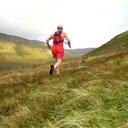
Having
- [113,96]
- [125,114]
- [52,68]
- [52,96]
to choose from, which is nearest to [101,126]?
[125,114]

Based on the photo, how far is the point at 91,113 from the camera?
7.73 meters

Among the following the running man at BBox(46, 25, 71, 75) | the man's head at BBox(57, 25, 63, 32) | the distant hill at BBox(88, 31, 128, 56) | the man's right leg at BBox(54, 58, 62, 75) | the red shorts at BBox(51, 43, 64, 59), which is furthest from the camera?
the distant hill at BBox(88, 31, 128, 56)

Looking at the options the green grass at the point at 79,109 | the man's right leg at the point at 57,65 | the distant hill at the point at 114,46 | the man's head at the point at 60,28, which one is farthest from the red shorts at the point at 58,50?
the distant hill at the point at 114,46

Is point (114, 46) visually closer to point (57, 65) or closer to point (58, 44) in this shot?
point (57, 65)

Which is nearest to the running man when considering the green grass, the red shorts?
the red shorts

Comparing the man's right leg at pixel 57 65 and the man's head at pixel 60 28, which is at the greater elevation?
the man's head at pixel 60 28

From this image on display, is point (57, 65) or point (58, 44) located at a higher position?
point (58, 44)

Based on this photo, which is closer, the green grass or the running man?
the green grass

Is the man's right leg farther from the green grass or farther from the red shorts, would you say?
the green grass

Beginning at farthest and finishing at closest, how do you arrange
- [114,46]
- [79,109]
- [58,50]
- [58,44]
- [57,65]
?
[114,46], [57,65], [58,50], [58,44], [79,109]

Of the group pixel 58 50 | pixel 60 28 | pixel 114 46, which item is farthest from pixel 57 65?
pixel 114 46

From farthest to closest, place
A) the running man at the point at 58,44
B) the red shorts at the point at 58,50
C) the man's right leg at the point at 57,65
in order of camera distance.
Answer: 1. the man's right leg at the point at 57,65
2. the red shorts at the point at 58,50
3. the running man at the point at 58,44

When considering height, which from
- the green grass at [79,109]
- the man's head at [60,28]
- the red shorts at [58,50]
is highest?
the man's head at [60,28]

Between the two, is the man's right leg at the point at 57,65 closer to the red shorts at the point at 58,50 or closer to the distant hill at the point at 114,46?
the red shorts at the point at 58,50
